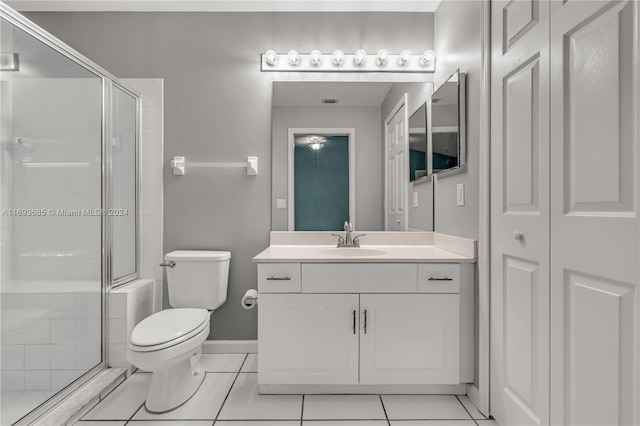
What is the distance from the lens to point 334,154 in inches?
91.7

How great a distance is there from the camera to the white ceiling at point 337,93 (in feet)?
7.72

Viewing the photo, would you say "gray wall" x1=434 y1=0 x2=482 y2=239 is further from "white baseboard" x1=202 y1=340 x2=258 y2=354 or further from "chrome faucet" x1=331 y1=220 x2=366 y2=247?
"white baseboard" x1=202 y1=340 x2=258 y2=354

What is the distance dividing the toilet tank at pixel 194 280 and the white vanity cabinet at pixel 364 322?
570mm

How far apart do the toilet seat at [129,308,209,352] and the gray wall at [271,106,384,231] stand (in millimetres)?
811

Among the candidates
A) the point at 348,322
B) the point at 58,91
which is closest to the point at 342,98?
the point at 348,322

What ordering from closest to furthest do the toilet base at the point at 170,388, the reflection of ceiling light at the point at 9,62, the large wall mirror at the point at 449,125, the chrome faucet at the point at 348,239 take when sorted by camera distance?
the reflection of ceiling light at the point at 9,62, the toilet base at the point at 170,388, the large wall mirror at the point at 449,125, the chrome faucet at the point at 348,239

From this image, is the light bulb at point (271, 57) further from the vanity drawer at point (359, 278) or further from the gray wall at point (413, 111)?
the vanity drawer at point (359, 278)

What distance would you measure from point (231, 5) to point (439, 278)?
2.15 metres
